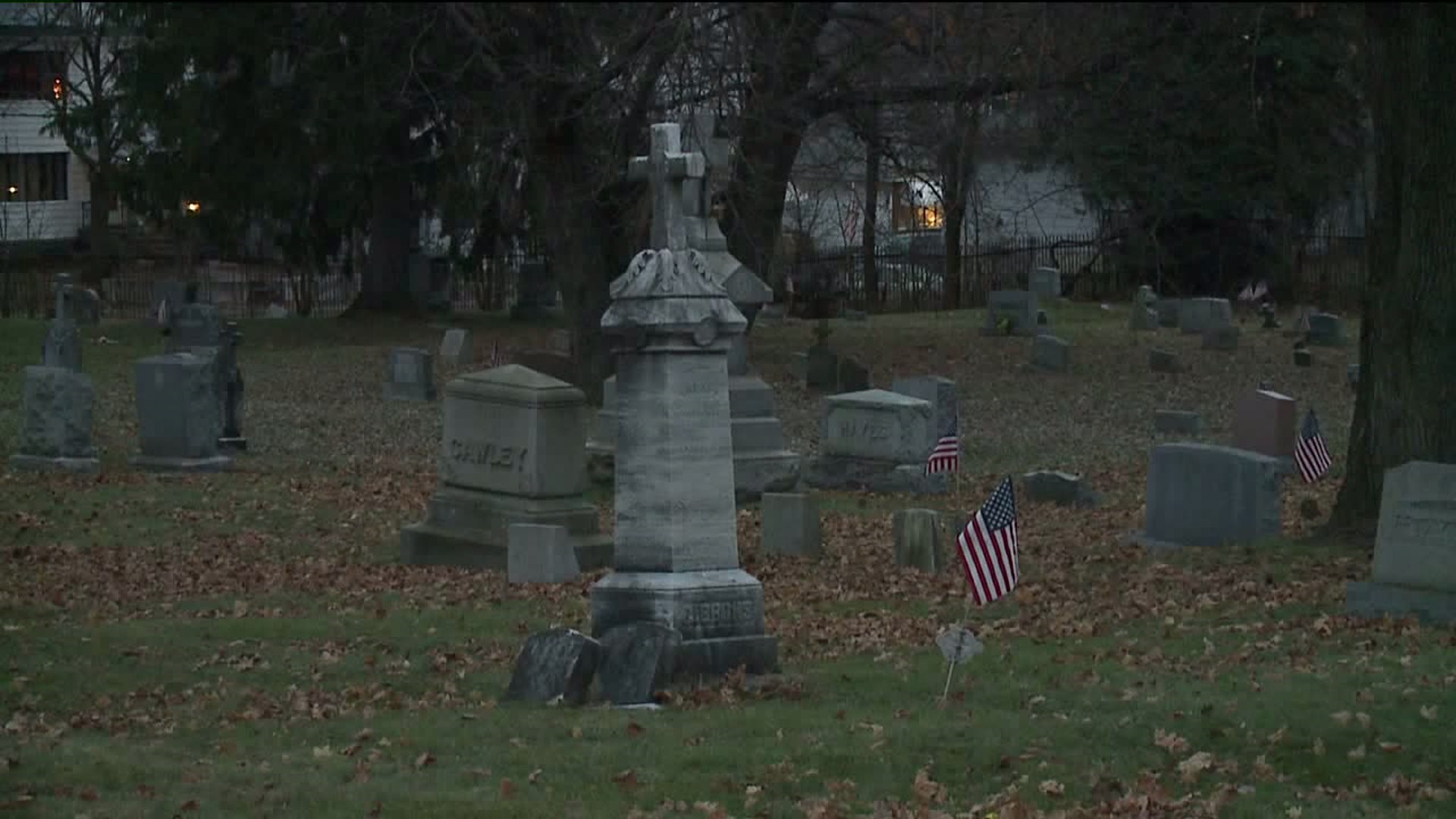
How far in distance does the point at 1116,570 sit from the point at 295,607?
5.81 metres

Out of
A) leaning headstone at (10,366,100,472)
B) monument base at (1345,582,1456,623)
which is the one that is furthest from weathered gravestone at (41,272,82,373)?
monument base at (1345,582,1456,623)

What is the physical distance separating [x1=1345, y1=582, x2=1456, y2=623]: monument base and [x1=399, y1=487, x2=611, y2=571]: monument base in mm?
5644

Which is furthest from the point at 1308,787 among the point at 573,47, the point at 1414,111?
the point at 573,47

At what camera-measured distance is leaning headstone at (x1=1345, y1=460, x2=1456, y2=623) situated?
40.4 ft

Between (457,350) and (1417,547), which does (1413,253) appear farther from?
(457,350)

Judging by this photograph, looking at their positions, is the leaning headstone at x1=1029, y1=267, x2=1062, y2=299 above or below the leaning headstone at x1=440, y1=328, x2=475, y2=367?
above

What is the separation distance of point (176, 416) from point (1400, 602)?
12652mm

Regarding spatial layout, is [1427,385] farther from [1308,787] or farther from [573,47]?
[573,47]

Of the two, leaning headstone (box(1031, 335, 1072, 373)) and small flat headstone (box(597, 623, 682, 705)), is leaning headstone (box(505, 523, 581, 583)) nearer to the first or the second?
small flat headstone (box(597, 623, 682, 705))

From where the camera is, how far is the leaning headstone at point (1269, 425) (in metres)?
21.0

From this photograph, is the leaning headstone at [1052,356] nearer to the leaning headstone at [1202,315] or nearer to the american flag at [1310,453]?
the leaning headstone at [1202,315]

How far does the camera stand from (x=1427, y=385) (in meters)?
14.6

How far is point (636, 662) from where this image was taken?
10.9 metres

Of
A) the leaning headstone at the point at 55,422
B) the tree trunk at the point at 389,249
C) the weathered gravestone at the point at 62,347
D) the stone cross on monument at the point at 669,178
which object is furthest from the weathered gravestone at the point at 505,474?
the tree trunk at the point at 389,249
